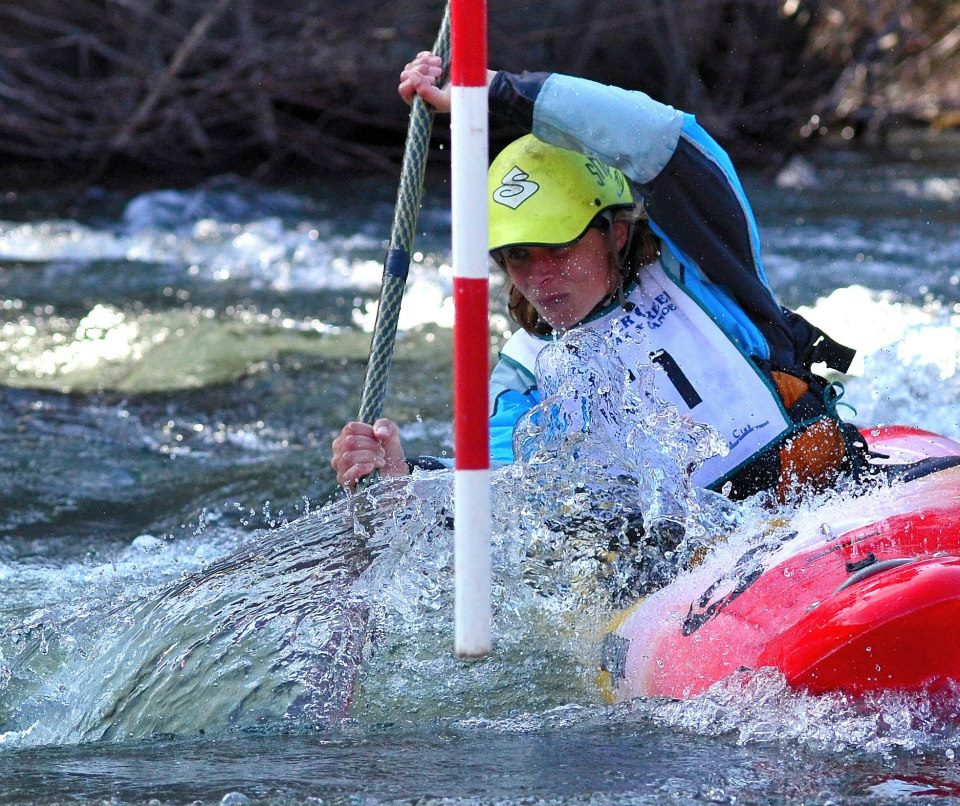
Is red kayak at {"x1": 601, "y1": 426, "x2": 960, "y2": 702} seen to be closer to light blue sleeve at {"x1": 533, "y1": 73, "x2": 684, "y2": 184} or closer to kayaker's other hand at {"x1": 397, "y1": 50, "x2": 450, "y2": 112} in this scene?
light blue sleeve at {"x1": 533, "y1": 73, "x2": 684, "y2": 184}

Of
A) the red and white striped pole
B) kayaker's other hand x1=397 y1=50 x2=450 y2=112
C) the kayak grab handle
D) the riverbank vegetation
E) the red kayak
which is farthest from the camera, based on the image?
the riverbank vegetation

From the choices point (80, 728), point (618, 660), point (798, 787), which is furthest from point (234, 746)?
point (798, 787)

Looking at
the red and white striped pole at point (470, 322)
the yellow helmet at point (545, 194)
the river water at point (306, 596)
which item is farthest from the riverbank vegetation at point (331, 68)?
the red and white striped pole at point (470, 322)

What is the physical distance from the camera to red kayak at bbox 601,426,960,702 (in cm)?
213

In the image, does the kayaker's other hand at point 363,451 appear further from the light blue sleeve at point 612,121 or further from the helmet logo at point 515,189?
the light blue sleeve at point 612,121

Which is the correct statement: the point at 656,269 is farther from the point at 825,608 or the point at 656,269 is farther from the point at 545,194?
the point at 825,608

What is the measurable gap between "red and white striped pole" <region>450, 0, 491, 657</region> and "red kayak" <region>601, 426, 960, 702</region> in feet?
2.00

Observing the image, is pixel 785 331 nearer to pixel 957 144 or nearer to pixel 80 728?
pixel 80 728

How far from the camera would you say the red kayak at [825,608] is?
6.98 ft

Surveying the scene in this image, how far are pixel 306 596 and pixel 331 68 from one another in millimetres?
8346

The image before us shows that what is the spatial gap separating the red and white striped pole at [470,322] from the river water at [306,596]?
0.40 metres

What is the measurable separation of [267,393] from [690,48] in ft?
23.0

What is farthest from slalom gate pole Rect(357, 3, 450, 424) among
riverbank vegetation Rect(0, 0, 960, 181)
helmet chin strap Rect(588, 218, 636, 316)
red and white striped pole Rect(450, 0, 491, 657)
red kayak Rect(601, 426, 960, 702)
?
riverbank vegetation Rect(0, 0, 960, 181)

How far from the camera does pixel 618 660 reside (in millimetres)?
2652
